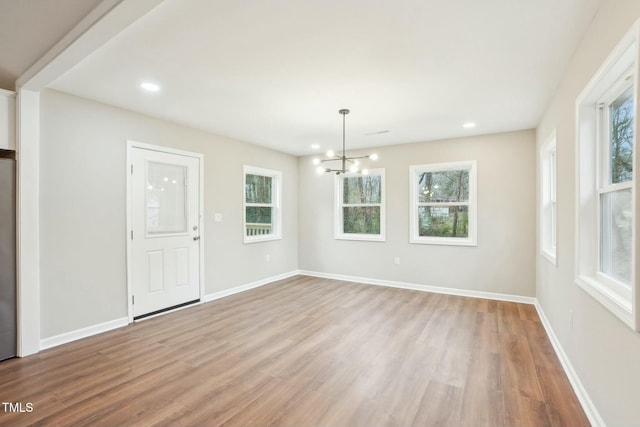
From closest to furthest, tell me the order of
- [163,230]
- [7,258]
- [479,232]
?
[7,258] → [163,230] → [479,232]

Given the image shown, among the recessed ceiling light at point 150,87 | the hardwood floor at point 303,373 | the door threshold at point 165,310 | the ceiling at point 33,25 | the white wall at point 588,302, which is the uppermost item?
the ceiling at point 33,25

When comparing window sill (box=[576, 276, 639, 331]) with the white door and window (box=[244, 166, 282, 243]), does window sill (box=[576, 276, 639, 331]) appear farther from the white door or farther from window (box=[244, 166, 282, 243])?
window (box=[244, 166, 282, 243])

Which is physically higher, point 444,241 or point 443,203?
point 443,203

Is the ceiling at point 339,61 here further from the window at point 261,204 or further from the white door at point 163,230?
the window at point 261,204

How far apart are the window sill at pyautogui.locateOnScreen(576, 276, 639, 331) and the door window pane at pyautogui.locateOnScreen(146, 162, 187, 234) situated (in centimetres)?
444

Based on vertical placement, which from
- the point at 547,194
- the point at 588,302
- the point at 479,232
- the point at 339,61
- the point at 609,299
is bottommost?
the point at 588,302

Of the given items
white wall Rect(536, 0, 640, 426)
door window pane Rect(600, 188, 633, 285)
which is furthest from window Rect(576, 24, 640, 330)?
white wall Rect(536, 0, 640, 426)

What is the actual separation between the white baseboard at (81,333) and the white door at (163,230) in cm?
22

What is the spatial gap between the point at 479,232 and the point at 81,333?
17.9ft

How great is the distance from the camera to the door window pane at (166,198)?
402 cm

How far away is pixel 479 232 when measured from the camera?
4.89 m

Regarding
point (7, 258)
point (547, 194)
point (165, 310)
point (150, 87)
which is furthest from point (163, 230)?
point (547, 194)

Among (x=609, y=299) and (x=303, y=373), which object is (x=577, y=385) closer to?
(x=609, y=299)

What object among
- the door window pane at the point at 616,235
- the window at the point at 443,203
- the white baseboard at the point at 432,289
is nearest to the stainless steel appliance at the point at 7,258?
the white baseboard at the point at 432,289
